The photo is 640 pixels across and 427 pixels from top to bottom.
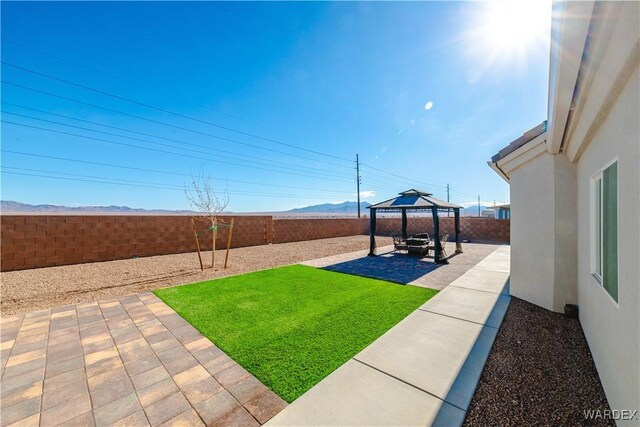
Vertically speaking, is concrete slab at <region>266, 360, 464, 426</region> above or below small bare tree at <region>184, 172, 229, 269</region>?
below

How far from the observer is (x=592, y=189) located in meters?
3.13

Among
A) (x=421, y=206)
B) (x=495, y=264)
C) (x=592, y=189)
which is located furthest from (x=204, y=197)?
(x=495, y=264)

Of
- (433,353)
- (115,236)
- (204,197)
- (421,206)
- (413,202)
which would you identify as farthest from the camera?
(204,197)

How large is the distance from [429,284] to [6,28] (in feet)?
57.7

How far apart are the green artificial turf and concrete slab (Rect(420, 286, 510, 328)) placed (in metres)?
0.33

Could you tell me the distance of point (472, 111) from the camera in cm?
1074

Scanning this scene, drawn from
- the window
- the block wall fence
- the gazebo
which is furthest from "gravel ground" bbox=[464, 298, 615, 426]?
the block wall fence

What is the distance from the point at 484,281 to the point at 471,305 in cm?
221

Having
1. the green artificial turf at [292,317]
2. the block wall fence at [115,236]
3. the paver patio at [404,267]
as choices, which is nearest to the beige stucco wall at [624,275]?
the green artificial turf at [292,317]

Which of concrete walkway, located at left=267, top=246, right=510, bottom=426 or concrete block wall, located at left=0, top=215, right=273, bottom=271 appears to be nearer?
concrete walkway, located at left=267, top=246, right=510, bottom=426

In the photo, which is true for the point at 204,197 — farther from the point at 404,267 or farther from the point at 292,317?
the point at 404,267

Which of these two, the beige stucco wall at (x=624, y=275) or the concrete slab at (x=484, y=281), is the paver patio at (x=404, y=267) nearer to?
the concrete slab at (x=484, y=281)

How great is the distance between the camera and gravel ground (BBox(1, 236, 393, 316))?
5301 mm

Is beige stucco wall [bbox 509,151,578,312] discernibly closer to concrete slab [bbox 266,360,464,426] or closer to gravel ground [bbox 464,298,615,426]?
gravel ground [bbox 464,298,615,426]
